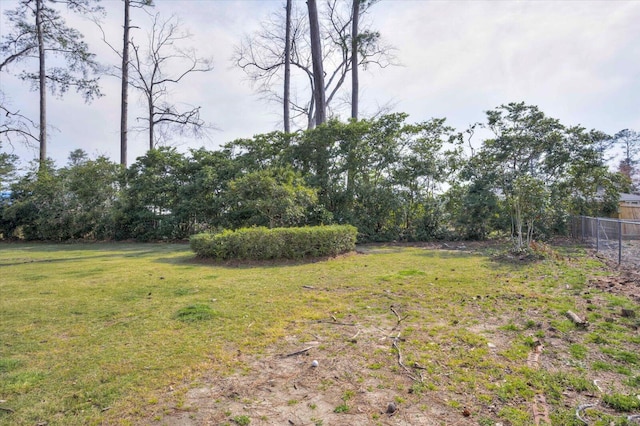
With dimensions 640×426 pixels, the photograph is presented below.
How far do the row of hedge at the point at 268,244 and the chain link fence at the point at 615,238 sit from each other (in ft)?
19.7

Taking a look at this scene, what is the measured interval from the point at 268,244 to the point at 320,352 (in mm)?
5161

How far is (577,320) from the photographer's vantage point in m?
3.64

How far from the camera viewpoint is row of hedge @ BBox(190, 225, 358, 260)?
26.3 feet

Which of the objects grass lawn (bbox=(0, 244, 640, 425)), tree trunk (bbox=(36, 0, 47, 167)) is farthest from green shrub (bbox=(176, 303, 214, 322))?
tree trunk (bbox=(36, 0, 47, 167))

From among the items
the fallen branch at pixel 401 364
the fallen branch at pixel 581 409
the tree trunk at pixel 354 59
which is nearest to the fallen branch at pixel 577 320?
the fallen branch at pixel 581 409

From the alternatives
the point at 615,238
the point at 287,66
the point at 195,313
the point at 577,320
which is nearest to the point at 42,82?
the point at 287,66

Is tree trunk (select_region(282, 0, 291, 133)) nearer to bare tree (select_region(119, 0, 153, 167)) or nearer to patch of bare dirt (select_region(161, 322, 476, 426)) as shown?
bare tree (select_region(119, 0, 153, 167))

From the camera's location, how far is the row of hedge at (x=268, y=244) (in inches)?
316

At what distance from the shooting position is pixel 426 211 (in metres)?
13.1

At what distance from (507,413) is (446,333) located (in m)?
1.33

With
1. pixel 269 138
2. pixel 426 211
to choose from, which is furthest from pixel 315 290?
pixel 269 138

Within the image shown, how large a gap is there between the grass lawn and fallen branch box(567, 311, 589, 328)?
7 centimetres

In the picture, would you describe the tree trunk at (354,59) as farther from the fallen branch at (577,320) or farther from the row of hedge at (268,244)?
the fallen branch at (577,320)

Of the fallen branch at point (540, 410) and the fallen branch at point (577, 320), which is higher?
the fallen branch at point (577, 320)
